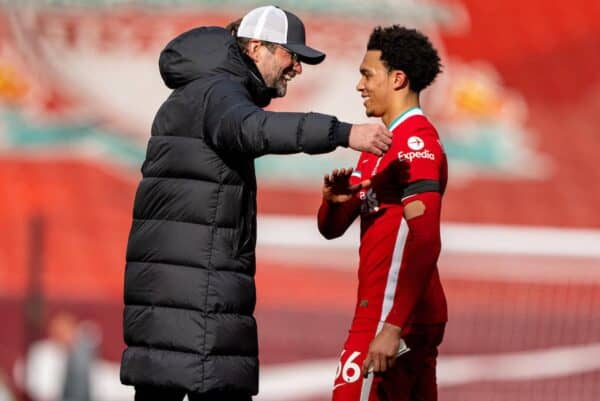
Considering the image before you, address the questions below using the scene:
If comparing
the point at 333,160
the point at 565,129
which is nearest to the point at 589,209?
the point at 565,129

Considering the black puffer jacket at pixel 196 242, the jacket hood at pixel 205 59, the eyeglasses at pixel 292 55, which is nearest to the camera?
the black puffer jacket at pixel 196 242

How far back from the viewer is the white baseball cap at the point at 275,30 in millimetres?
4707

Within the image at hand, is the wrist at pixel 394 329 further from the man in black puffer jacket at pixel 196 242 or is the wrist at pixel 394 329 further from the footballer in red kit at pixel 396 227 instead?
the man in black puffer jacket at pixel 196 242

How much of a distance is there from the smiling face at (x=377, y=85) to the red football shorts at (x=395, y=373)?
71 cm

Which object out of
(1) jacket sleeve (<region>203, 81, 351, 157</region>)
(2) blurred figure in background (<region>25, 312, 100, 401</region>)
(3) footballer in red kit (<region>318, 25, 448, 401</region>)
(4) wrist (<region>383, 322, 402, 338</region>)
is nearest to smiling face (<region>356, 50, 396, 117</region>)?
(3) footballer in red kit (<region>318, 25, 448, 401</region>)

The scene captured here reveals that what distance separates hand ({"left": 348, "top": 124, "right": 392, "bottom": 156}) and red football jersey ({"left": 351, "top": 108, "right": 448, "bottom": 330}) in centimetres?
46

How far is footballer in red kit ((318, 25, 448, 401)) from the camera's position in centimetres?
464

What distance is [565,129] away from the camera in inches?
632

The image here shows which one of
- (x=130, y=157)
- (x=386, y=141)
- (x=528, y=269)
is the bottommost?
(x=386, y=141)

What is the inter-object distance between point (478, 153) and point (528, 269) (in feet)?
7.07

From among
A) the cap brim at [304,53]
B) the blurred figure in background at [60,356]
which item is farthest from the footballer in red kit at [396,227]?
the blurred figure in background at [60,356]

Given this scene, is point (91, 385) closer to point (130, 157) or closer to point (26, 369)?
point (26, 369)

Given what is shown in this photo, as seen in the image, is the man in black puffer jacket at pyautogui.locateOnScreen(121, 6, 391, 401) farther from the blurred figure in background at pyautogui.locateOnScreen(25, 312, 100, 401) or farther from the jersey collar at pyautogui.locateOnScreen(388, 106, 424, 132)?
the blurred figure in background at pyautogui.locateOnScreen(25, 312, 100, 401)

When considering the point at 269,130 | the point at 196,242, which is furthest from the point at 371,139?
the point at 196,242
